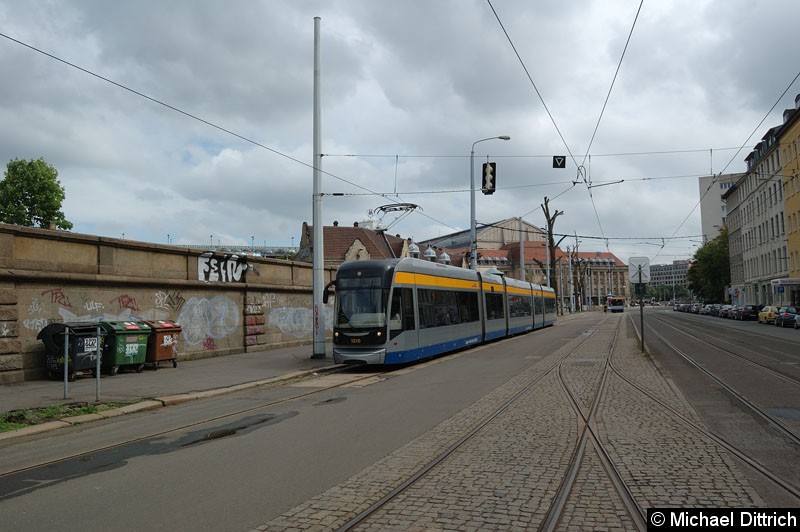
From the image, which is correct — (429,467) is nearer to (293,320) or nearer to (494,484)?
(494,484)

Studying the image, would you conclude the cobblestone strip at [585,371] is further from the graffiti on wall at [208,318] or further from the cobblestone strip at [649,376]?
the graffiti on wall at [208,318]

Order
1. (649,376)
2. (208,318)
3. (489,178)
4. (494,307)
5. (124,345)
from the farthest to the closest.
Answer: (494,307) → (489,178) → (208,318) → (124,345) → (649,376)

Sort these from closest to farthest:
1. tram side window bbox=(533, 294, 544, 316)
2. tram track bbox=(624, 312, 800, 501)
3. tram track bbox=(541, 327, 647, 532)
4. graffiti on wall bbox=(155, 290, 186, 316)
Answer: tram track bbox=(541, 327, 647, 532)
tram track bbox=(624, 312, 800, 501)
graffiti on wall bbox=(155, 290, 186, 316)
tram side window bbox=(533, 294, 544, 316)

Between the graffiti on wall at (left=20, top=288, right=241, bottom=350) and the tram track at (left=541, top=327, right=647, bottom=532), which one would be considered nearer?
the tram track at (left=541, top=327, right=647, bottom=532)

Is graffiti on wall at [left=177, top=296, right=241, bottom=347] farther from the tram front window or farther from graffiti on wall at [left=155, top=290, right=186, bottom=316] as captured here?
the tram front window

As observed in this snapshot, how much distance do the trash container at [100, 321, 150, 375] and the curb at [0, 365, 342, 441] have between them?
3.47m

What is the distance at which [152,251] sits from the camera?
17500mm

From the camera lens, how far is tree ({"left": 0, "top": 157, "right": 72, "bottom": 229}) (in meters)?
49.8

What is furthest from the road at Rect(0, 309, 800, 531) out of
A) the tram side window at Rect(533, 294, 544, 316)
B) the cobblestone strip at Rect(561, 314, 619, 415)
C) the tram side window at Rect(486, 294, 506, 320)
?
the tram side window at Rect(533, 294, 544, 316)

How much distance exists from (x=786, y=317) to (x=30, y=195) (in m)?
58.8

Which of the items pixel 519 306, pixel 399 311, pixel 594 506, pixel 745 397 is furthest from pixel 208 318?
pixel 519 306

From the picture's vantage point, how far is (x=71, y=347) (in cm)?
1334

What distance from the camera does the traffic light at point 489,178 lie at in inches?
910

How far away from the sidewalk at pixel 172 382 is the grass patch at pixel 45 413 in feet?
1.32
